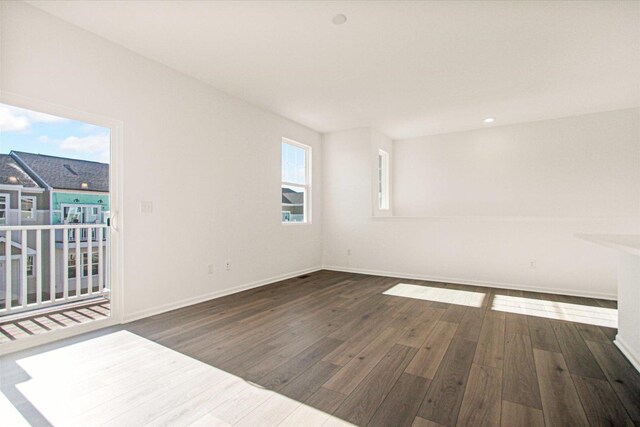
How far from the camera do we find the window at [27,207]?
2.74 meters

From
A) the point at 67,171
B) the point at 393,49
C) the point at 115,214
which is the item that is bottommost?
the point at 115,214

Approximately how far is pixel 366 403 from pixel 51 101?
3223 mm

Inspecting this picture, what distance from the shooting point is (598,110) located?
471 cm

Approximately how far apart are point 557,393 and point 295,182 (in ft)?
14.5

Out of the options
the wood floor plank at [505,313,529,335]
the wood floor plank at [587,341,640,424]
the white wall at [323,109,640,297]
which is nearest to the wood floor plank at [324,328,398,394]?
the wood floor plank at [505,313,529,335]

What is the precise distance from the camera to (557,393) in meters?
1.80

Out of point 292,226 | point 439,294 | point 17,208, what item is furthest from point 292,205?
point 17,208

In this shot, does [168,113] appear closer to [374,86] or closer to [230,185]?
[230,185]

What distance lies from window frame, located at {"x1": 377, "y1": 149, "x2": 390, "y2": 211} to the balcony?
4.69 meters

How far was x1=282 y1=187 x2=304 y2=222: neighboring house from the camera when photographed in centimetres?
524

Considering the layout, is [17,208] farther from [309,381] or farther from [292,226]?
[292,226]

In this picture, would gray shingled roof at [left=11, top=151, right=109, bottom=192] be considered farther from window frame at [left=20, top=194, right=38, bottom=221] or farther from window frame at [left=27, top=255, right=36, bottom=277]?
window frame at [left=27, top=255, right=36, bottom=277]

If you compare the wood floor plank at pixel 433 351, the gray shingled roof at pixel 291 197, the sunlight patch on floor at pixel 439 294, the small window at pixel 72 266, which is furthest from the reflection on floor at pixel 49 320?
the sunlight patch on floor at pixel 439 294

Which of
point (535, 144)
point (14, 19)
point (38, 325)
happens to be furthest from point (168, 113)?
point (535, 144)
